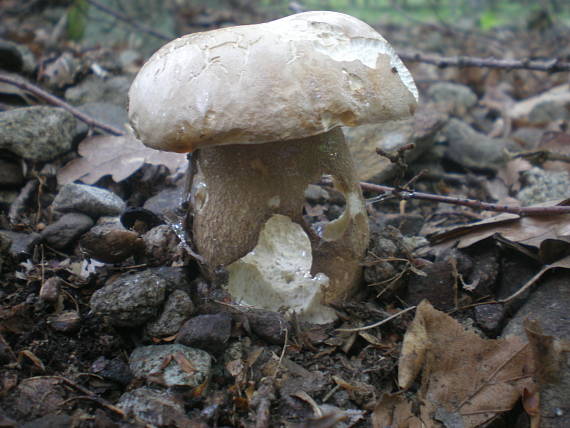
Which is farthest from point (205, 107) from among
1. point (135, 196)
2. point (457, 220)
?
point (457, 220)

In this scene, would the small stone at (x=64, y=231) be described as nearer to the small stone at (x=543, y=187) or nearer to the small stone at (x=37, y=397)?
the small stone at (x=37, y=397)

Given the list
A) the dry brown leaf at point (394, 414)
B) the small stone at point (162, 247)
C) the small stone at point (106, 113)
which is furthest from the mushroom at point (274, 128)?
the small stone at point (106, 113)

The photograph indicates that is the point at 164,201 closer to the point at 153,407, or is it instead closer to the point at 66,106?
the point at 66,106

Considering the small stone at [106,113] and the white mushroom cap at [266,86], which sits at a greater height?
the white mushroom cap at [266,86]

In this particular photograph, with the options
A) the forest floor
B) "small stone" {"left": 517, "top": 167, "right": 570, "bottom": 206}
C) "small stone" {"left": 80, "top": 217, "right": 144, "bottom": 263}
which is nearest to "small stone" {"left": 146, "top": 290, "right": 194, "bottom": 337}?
the forest floor

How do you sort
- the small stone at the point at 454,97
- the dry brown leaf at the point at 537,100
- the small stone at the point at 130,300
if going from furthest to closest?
the small stone at the point at 454,97 < the dry brown leaf at the point at 537,100 < the small stone at the point at 130,300

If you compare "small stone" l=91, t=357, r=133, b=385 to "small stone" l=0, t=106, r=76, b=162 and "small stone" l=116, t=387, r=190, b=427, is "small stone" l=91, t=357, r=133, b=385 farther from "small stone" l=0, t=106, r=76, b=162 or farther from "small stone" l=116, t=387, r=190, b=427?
"small stone" l=0, t=106, r=76, b=162

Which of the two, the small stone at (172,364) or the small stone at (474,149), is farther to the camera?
the small stone at (474,149)
